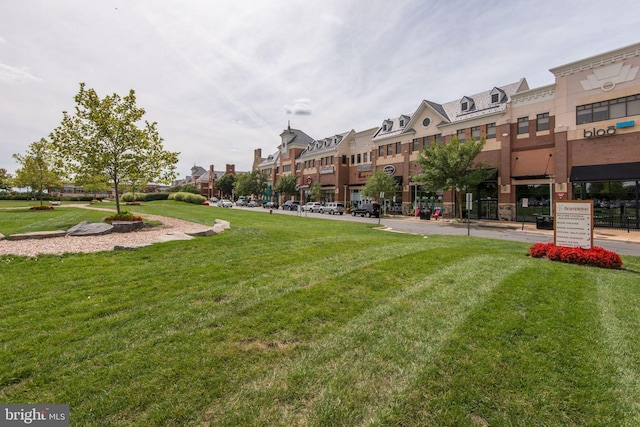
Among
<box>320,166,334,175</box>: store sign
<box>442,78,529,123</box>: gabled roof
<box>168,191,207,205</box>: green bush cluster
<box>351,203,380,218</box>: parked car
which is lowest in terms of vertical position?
<box>351,203,380,218</box>: parked car

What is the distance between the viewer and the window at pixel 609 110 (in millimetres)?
22984

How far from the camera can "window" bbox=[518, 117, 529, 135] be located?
A: 29.3 meters

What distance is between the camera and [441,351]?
3.67 m

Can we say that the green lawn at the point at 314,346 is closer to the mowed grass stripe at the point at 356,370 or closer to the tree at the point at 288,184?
the mowed grass stripe at the point at 356,370

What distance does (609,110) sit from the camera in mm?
23984

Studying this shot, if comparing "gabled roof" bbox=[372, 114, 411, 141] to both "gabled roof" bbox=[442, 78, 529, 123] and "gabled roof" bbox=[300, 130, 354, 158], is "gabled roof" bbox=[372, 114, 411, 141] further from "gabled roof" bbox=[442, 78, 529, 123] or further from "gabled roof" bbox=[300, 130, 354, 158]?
"gabled roof" bbox=[300, 130, 354, 158]

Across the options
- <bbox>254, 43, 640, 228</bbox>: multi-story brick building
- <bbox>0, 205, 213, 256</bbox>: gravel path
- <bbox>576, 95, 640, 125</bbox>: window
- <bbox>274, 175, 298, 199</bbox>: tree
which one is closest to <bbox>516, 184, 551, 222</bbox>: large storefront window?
<bbox>254, 43, 640, 228</bbox>: multi-story brick building

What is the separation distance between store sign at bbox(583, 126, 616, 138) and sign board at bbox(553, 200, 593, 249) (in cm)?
2072

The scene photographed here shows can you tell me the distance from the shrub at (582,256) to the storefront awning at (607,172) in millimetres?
19888

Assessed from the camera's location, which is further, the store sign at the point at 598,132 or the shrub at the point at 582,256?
the store sign at the point at 598,132

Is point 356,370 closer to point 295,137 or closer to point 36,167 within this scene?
point 36,167

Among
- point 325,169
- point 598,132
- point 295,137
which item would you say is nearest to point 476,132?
point 598,132

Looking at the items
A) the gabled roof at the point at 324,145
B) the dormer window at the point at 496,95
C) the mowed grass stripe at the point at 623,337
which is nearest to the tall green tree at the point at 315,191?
the gabled roof at the point at 324,145

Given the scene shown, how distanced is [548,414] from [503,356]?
887 mm
